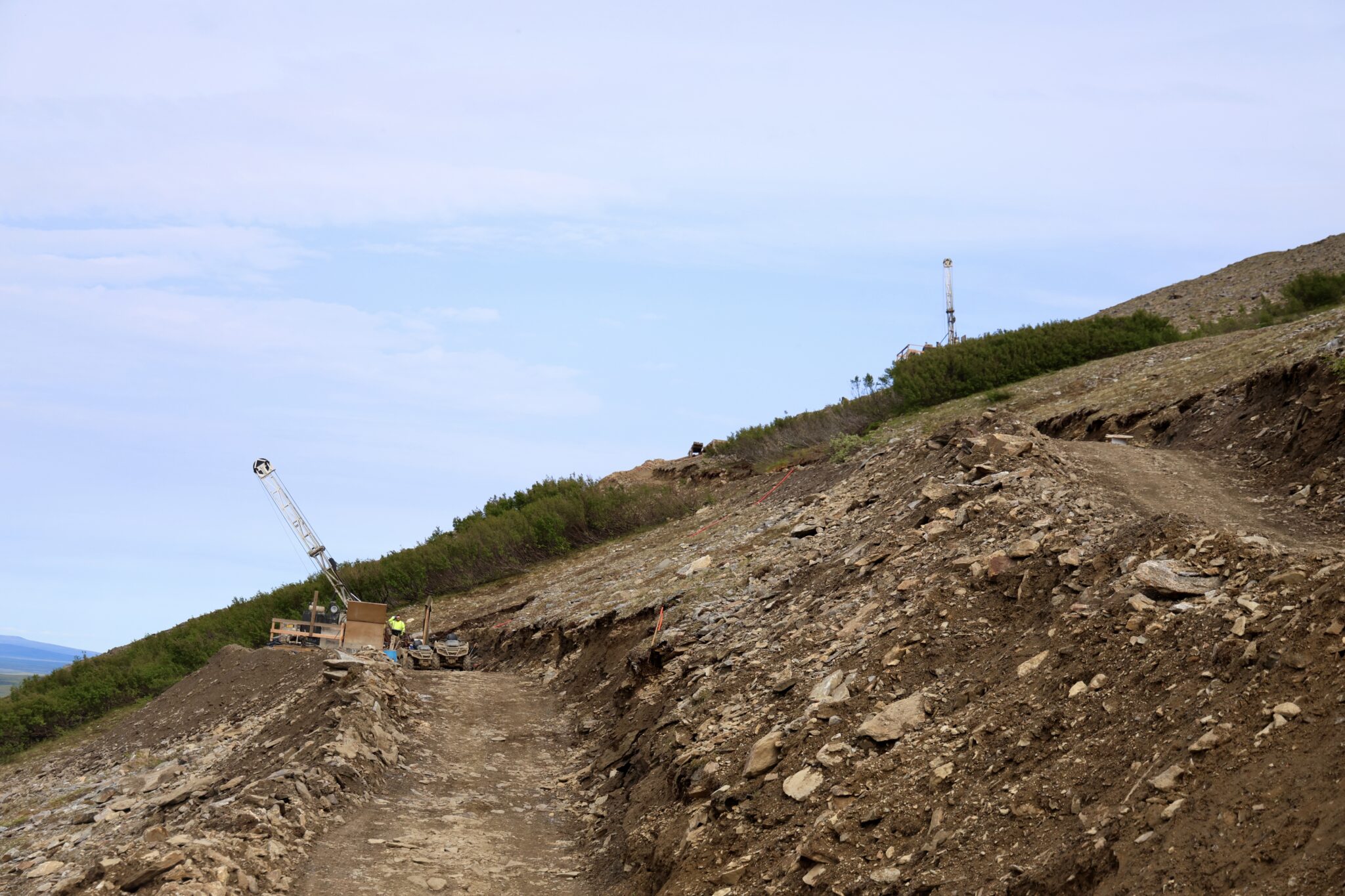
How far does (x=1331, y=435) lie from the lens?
13922mm

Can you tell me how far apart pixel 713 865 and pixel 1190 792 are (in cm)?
424

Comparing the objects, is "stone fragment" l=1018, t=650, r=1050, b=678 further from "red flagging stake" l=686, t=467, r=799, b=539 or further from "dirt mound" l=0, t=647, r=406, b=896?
"red flagging stake" l=686, t=467, r=799, b=539

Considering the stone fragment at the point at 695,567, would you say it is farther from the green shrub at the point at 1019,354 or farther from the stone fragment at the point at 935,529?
the green shrub at the point at 1019,354

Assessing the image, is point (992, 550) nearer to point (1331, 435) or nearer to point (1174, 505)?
point (1174, 505)

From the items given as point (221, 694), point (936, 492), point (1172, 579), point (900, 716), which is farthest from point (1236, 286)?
point (221, 694)

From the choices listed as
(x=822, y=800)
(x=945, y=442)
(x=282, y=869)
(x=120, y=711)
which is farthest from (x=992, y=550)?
(x=120, y=711)

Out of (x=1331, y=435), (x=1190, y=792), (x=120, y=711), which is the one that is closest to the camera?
(x=1190, y=792)

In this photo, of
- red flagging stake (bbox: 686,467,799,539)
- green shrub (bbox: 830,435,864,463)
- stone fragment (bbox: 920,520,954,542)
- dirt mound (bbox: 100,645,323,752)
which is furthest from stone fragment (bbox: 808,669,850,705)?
green shrub (bbox: 830,435,864,463)

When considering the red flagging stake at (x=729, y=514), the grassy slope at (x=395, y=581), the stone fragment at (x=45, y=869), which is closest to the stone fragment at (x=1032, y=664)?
→ the stone fragment at (x=45, y=869)

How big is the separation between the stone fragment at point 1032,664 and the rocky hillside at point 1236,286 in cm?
2546

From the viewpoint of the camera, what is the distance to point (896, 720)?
9.30 m

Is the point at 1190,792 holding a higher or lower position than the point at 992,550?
lower

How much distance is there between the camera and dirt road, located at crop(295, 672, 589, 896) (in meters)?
10.6

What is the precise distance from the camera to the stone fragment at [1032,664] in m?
8.91
